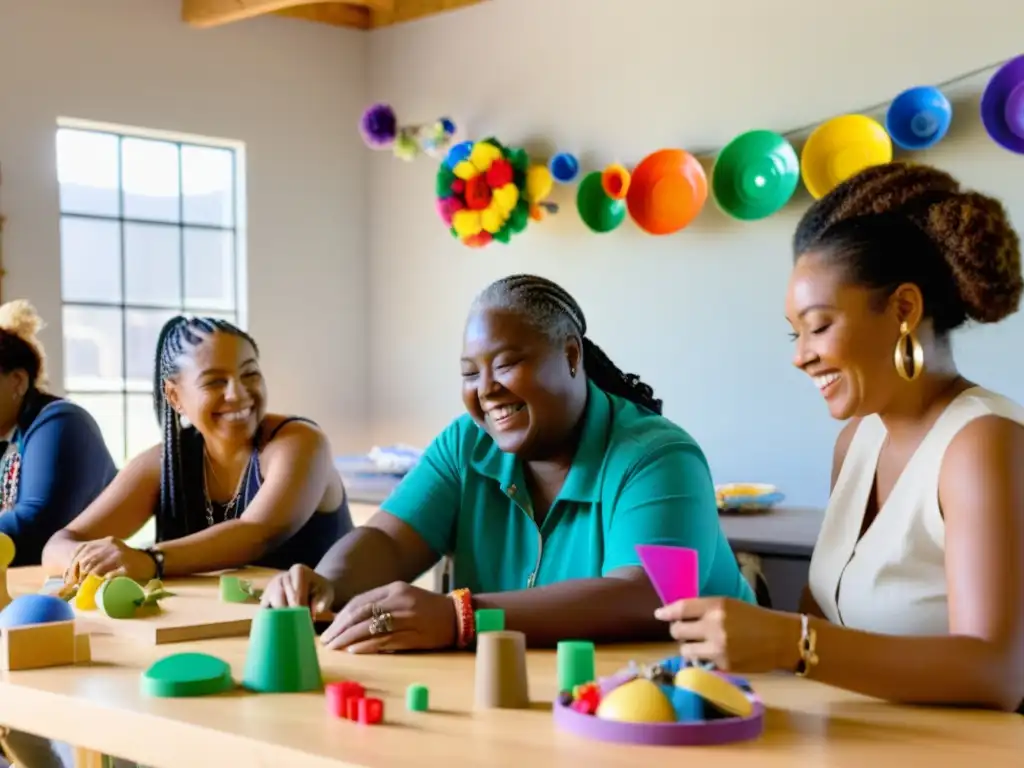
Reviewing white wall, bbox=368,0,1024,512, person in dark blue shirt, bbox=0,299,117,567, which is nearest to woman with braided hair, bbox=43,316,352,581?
person in dark blue shirt, bbox=0,299,117,567

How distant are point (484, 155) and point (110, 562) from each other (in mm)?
3108

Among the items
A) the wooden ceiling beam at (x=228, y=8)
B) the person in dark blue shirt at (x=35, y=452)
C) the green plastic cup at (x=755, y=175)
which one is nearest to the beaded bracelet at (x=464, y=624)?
the person in dark blue shirt at (x=35, y=452)

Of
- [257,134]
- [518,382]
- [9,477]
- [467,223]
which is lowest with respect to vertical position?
[9,477]

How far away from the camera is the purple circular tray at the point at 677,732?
115 cm

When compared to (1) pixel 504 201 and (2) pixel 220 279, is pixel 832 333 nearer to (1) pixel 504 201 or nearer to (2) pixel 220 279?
(1) pixel 504 201

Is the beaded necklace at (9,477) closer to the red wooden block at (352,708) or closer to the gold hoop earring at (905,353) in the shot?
the red wooden block at (352,708)

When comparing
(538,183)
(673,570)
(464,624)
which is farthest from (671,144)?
(673,570)

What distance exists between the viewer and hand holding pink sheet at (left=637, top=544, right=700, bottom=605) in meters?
1.32

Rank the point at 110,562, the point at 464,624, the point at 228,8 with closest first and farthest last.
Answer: the point at 464,624
the point at 110,562
the point at 228,8

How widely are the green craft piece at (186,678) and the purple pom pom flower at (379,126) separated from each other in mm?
4236

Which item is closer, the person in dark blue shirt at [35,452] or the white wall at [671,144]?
the person in dark blue shirt at [35,452]

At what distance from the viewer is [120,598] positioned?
187cm

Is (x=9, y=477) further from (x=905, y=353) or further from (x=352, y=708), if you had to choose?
(x=905, y=353)

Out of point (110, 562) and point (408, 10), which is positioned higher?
point (408, 10)
